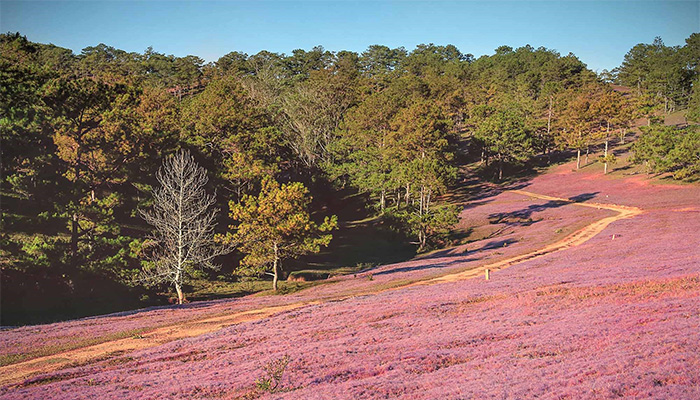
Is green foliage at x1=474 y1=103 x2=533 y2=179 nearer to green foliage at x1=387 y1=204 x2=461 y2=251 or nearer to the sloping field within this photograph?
green foliage at x1=387 y1=204 x2=461 y2=251

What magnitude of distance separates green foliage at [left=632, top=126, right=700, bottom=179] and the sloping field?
46374 mm

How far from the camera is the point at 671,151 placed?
72.1 m

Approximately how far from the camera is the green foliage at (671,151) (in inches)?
2741

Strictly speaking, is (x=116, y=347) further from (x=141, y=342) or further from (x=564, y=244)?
(x=564, y=244)

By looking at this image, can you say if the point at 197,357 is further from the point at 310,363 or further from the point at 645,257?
the point at 645,257

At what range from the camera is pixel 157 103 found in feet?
206

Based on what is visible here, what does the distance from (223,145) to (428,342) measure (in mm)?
48394

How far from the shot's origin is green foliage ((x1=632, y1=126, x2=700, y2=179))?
6962 centimetres

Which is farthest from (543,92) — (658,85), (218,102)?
(218,102)

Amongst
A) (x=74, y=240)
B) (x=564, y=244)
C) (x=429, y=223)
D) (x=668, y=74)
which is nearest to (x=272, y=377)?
(x=74, y=240)

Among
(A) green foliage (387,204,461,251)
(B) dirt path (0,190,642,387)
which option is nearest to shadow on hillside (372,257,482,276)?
(B) dirt path (0,190,642,387)

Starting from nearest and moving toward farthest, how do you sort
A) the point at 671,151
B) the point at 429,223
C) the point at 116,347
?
the point at 116,347 → the point at 429,223 → the point at 671,151

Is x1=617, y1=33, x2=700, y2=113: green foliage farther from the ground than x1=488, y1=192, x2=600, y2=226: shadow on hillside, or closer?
farther from the ground

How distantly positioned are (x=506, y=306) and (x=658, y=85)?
141 metres
